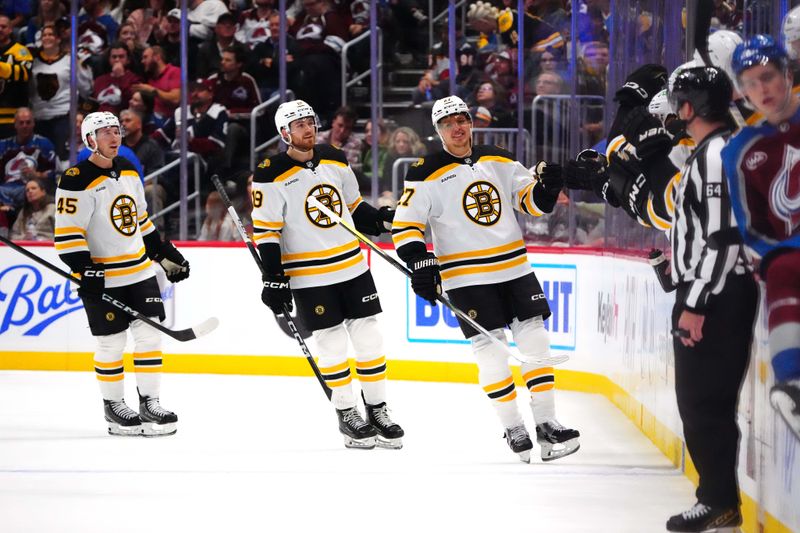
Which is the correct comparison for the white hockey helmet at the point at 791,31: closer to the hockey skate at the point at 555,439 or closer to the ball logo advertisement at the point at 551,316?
the hockey skate at the point at 555,439

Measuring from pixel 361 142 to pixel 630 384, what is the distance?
2824 mm

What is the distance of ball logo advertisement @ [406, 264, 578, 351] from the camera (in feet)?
20.5

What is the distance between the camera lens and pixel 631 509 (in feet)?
11.9

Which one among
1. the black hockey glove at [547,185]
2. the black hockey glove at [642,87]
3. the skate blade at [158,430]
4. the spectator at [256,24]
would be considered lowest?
the skate blade at [158,430]

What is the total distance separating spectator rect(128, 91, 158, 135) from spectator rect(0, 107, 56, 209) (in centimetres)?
59

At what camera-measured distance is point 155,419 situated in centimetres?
505

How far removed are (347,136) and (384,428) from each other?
10.5 ft

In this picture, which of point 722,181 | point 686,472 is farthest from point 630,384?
point 722,181

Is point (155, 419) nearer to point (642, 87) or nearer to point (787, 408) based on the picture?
point (642, 87)

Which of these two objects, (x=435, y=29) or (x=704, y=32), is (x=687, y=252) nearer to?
(x=704, y=32)

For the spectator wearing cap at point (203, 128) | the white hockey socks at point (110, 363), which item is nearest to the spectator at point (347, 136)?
the spectator wearing cap at point (203, 128)

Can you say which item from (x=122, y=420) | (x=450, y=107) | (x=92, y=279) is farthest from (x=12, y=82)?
(x=450, y=107)

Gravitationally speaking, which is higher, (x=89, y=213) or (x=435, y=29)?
(x=435, y=29)

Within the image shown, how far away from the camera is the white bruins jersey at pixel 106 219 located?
A: 486cm
